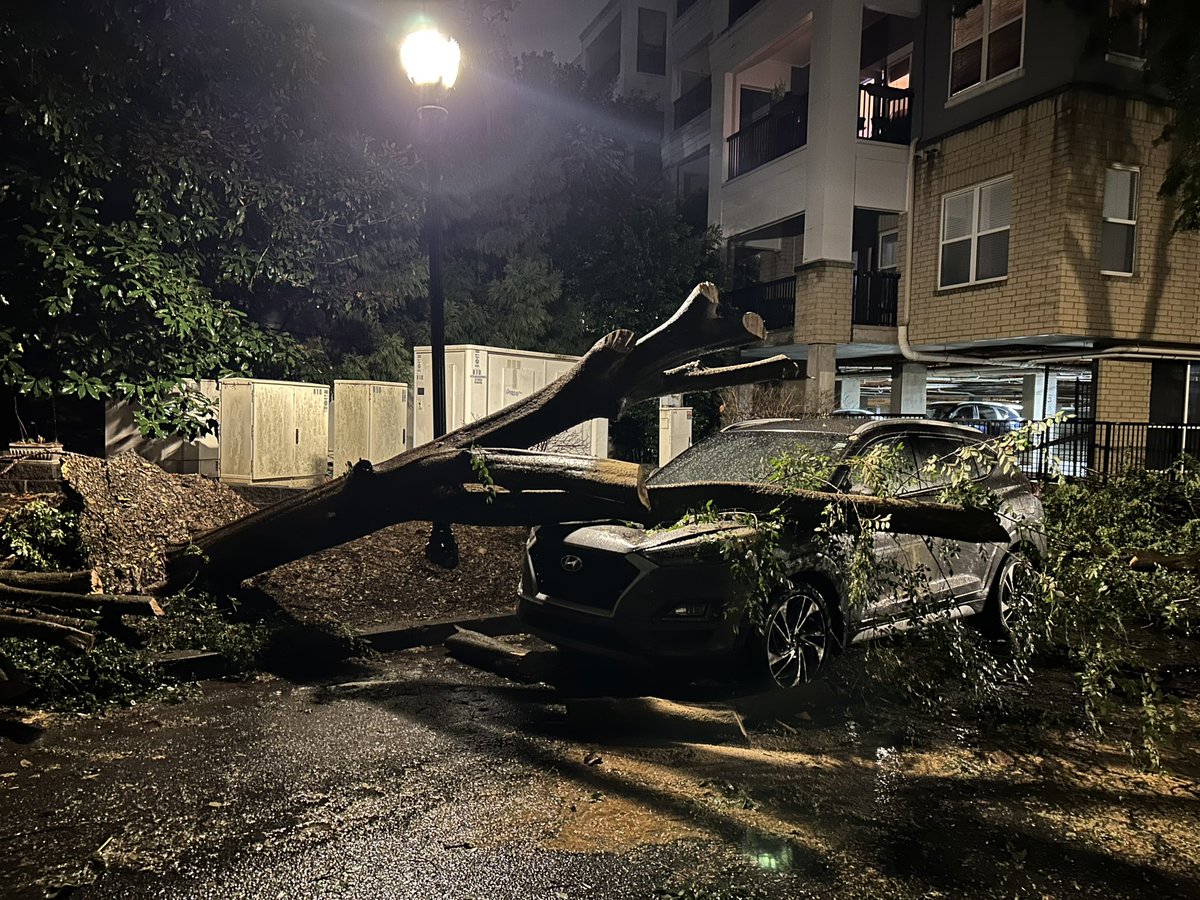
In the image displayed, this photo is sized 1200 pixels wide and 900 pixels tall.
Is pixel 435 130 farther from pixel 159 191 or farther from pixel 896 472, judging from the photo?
pixel 896 472

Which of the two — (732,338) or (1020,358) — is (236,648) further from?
(1020,358)

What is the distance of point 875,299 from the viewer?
60.2ft

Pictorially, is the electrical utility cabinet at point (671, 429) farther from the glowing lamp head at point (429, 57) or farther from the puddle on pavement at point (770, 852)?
the puddle on pavement at point (770, 852)

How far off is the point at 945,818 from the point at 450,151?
15.8 metres

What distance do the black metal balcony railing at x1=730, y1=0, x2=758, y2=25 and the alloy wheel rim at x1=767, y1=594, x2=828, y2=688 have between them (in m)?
19.4

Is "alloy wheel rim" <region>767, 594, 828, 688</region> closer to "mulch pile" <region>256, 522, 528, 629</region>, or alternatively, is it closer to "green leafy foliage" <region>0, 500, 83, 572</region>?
"mulch pile" <region>256, 522, 528, 629</region>

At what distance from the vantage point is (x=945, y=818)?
3861 millimetres

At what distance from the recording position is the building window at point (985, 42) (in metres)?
15.0

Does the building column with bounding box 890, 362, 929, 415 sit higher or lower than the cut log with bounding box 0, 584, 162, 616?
higher

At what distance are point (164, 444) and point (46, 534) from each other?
5.09 metres

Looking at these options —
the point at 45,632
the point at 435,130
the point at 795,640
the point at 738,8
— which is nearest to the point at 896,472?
the point at 795,640

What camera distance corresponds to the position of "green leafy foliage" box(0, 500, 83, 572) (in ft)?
21.7

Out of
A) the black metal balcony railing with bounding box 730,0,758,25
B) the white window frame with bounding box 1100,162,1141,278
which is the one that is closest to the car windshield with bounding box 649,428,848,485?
the white window frame with bounding box 1100,162,1141,278

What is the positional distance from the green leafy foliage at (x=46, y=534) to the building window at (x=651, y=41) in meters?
27.8
